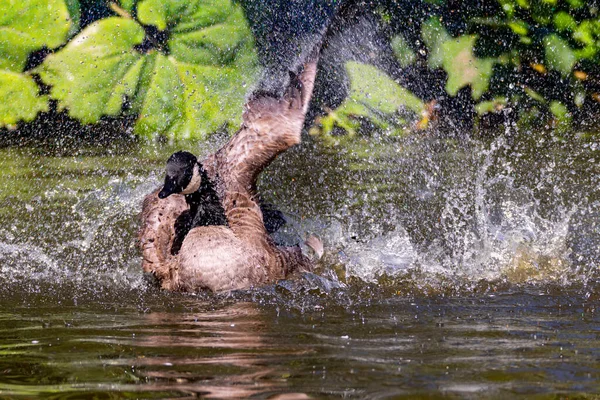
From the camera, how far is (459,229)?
7496 mm

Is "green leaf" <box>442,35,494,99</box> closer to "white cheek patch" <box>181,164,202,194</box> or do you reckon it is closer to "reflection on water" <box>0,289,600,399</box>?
"reflection on water" <box>0,289,600,399</box>

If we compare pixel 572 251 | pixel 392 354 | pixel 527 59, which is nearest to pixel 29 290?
pixel 392 354

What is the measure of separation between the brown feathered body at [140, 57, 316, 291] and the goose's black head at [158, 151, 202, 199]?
0.41 m

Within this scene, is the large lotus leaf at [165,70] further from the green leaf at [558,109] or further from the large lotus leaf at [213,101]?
the green leaf at [558,109]

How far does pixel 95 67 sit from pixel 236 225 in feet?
17.2

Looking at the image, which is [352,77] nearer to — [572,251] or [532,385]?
[572,251]

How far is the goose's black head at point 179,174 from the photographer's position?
5.70 meters

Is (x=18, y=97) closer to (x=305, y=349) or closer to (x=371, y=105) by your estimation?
(x=371, y=105)

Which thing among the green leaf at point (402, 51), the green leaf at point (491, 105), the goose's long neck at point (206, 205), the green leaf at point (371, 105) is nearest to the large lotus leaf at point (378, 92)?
the green leaf at point (371, 105)

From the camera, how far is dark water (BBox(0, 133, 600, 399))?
3.97 m

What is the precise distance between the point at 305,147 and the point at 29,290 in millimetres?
5515

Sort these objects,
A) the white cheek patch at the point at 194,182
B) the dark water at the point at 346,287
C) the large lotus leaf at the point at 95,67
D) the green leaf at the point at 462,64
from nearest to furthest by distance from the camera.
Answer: the dark water at the point at 346,287, the white cheek patch at the point at 194,182, the large lotus leaf at the point at 95,67, the green leaf at the point at 462,64

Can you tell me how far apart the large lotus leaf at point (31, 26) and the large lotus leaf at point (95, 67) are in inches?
8.5

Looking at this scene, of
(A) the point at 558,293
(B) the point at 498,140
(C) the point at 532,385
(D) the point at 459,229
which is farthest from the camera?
(B) the point at 498,140
